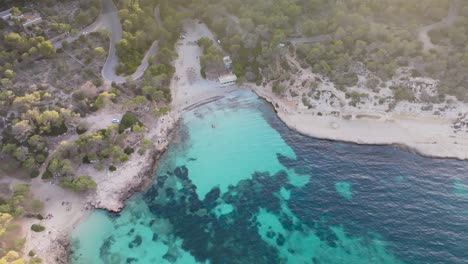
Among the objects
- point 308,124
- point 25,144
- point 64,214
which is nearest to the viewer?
point 64,214

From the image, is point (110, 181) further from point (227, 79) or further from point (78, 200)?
point (227, 79)

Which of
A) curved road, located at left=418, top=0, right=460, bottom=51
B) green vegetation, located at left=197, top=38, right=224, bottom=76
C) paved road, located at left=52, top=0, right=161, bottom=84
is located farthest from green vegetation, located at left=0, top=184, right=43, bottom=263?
curved road, located at left=418, top=0, right=460, bottom=51

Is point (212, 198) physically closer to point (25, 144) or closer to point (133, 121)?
point (133, 121)

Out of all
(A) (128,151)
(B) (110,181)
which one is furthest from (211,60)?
(B) (110,181)

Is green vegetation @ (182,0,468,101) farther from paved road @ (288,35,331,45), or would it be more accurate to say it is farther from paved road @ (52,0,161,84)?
paved road @ (52,0,161,84)

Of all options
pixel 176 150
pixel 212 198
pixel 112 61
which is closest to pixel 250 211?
pixel 212 198

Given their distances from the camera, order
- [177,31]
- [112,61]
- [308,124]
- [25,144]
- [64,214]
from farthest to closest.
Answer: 1. [177,31]
2. [112,61]
3. [308,124]
4. [25,144]
5. [64,214]

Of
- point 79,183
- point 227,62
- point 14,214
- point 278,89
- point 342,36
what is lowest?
point 14,214
